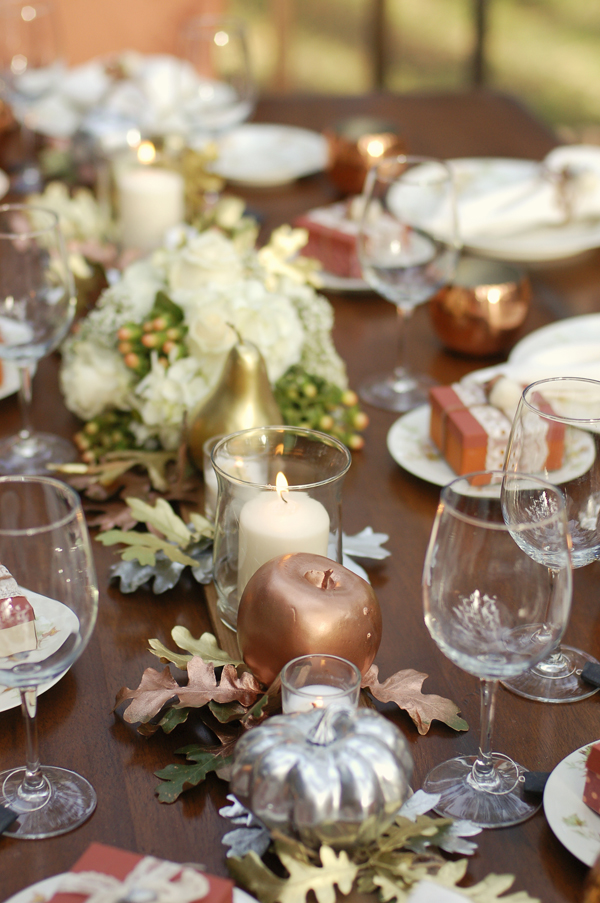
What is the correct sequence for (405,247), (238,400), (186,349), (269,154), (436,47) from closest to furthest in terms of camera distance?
(238,400) < (186,349) < (405,247) < (269,154) < (436,47)

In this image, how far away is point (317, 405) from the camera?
1.09 m

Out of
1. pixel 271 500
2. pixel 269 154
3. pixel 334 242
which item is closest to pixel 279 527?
pixel 271 500

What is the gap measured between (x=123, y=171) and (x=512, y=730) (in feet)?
3.67

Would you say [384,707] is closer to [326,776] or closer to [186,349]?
[326,776]

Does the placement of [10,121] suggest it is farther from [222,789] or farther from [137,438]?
[222,789]

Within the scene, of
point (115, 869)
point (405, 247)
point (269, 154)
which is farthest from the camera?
point (269, 154)

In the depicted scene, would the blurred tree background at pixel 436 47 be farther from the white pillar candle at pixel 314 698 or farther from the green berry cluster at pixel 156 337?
the white pillar candle at pixel 314 698

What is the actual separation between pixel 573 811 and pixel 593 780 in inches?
0.9

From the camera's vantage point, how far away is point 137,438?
1.07m

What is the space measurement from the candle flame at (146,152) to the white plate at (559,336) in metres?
0.66

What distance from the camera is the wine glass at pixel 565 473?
727mm

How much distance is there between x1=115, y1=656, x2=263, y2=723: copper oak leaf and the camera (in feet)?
2.25

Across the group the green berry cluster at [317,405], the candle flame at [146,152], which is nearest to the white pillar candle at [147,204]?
the candle flame at [146,152]

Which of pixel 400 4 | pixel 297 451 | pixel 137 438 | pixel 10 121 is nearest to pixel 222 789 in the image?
pixel 297 451
